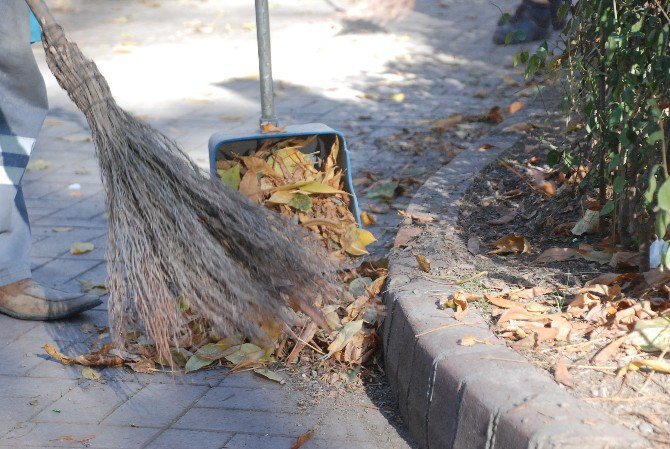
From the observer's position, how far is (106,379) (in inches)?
110

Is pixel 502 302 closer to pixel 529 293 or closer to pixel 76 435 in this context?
pixel 529 293

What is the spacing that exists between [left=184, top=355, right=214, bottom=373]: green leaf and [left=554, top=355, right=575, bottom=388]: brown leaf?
3.67 ft

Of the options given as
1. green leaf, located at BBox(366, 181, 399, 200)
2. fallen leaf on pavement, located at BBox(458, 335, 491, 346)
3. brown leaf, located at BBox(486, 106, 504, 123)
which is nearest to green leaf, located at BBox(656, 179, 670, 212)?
fallen leaf on pavement, located at BBox(458, 335, 491, 346)

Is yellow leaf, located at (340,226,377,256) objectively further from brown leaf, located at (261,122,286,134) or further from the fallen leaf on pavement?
the fallen leaf on pavement

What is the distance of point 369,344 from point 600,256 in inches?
30.0

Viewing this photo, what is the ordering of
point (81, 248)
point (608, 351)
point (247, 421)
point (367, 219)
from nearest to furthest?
point (608, 351)
point (247, 421)
point (81, 248)
point (367, 219)

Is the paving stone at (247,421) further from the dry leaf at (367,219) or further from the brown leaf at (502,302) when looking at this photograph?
the dry leaf at (367,219)

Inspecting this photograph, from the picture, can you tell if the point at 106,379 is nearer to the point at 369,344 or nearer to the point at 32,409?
the point at 32,409

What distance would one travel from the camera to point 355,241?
3.41 metres

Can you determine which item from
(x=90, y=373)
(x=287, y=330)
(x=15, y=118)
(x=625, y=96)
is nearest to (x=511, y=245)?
(x=625, y=96)

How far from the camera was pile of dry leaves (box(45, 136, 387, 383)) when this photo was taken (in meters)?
2.82

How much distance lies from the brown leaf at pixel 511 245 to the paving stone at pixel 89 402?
124cm

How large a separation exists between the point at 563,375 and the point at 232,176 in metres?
1.64

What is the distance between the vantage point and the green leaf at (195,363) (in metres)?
2.81
